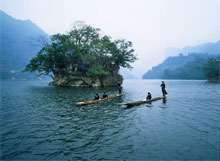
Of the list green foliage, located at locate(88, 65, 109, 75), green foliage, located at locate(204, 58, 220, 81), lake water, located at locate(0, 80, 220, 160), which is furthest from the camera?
green foliage, located at locate(204, 58, 220, 81)

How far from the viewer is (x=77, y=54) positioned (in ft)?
174

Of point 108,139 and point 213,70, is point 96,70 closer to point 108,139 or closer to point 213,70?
point 108,139

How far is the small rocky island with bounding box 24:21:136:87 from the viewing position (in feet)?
179

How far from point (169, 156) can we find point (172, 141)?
184cm

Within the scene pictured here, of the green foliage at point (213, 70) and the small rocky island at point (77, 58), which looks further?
the green foliage at point (213, 70)

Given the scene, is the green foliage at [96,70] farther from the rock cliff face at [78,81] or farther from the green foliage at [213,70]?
the green foliage at [213,70]

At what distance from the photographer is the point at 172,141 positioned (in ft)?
27.8

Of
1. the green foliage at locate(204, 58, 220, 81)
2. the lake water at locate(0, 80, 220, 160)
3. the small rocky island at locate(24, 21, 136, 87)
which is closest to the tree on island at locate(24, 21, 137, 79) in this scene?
the small rocky island at locate(24, 21, 136, 87)

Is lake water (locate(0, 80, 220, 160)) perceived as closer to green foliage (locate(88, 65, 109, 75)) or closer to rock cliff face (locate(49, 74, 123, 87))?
green foliage (locate(88, 65, 109, 75))

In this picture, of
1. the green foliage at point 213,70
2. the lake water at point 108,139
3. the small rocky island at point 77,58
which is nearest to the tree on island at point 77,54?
the small rocky island at point 77,58

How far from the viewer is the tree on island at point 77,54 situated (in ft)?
178

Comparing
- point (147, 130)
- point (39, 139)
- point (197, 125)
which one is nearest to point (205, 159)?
point (147, 130)

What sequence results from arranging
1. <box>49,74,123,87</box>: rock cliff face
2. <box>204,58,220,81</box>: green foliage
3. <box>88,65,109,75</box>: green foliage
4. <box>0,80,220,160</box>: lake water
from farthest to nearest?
<box>204,58,220,81</box>: green foliage < <box>49,74,123,87</box>: rock cliff face < <box>88,65,109,75</box>: green foliage < <box>0,80,220,160</box>: lake water

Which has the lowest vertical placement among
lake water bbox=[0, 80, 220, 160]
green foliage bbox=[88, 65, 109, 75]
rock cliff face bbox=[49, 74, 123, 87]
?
Answer: lake water bbox=[0, 80, 220, 160]
